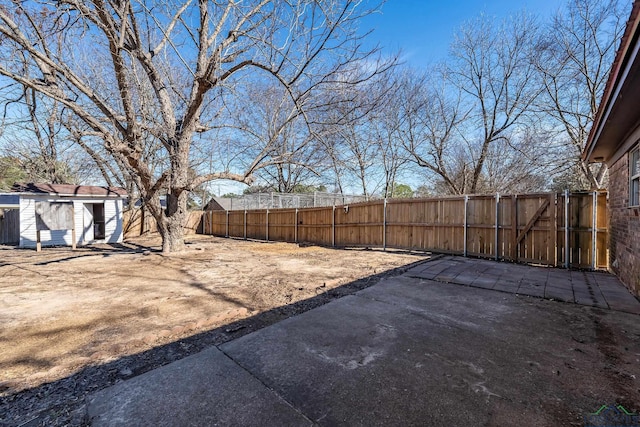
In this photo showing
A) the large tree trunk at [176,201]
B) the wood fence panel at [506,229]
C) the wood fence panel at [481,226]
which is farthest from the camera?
the large tree trunk at [176,201]

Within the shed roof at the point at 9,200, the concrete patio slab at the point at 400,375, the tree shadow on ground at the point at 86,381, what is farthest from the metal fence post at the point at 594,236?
the shed roof at the point at 9,200

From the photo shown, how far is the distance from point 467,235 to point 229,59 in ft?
24.0

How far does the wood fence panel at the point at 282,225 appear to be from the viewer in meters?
13.1

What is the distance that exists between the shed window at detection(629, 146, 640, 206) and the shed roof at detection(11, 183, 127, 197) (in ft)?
55.9

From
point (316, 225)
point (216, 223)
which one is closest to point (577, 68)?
point (316, 225)

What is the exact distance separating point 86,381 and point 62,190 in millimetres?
13793

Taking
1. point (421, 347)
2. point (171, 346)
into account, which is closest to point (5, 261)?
point (171, 346)

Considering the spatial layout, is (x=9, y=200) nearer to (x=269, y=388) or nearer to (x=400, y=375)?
(x=269, y=388)

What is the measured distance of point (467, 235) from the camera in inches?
299

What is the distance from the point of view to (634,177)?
4.28m

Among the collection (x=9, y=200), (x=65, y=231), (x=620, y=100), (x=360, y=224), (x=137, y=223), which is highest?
(x=620, y=100)

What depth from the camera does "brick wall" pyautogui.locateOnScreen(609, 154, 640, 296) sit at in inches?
157

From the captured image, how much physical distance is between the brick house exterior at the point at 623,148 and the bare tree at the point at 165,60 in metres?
3.45

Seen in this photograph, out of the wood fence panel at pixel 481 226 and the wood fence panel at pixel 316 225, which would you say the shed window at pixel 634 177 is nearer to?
the wood fence panel at pixel 481 226
